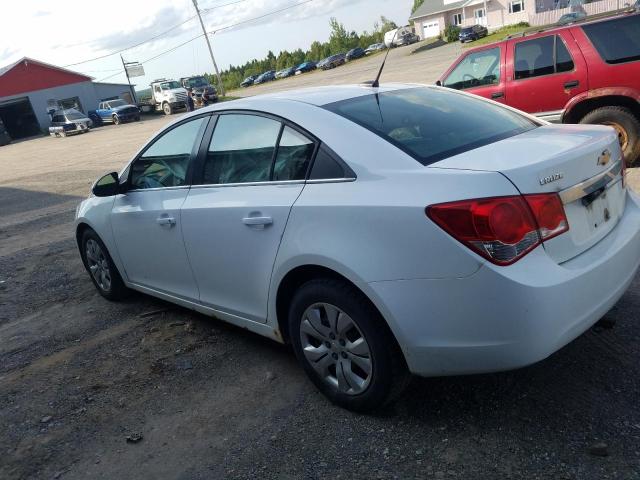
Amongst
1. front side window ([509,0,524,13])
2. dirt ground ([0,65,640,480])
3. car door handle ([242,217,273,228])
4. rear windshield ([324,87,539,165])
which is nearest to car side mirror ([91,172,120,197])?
dirt ground ([0,65,640,480])

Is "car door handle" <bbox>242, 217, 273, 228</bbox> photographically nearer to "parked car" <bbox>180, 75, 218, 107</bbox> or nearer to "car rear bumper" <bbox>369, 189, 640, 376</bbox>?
"car rear bumper" <bbox>369, 189, 640, 376</bbox>

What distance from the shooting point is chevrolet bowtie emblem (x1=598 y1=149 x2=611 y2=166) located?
285cm

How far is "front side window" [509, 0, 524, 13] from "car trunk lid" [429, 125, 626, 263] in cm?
6280

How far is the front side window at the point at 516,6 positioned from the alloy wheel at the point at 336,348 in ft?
208

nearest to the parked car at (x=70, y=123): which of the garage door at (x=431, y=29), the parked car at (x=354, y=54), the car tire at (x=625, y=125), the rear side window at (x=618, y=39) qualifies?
the parked car at (x=354, y=54)

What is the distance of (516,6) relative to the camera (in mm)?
59219

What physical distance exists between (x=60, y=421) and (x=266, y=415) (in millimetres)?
1283

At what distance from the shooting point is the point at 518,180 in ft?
8.03

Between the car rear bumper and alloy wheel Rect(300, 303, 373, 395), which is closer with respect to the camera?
the car rear bumper

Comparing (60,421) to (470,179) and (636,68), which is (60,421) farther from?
(636,68)

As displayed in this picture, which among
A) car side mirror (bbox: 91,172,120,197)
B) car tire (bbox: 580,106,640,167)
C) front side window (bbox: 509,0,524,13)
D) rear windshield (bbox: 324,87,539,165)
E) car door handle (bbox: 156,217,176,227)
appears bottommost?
car tire (bbox: 580,106,640,167)

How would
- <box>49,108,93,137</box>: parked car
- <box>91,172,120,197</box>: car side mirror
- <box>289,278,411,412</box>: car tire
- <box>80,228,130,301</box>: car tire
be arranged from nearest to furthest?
<box>289,278,411,412</box>: car tire < <box>91,172,120,197</box>: car side mirror < <box>80,228,130,301</box>: car tire < <box>49,108,93,137</box>: parked car

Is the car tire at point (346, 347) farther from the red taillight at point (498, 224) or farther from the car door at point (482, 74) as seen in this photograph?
the car door at point (482, 74)

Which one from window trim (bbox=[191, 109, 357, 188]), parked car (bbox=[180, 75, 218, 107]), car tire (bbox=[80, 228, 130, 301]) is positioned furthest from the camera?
parked car (bbox=[180, 75, 218, 107])
